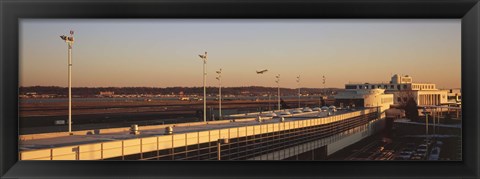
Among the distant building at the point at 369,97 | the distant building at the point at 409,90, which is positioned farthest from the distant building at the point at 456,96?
the distant building at the point at 369,97

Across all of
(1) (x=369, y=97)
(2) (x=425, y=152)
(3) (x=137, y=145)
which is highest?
(1) (x=369, y=97)

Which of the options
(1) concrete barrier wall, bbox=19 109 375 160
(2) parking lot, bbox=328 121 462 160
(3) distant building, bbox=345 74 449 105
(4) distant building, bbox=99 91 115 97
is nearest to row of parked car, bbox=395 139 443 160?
(2) parking lot, bbox=328 121 462 160

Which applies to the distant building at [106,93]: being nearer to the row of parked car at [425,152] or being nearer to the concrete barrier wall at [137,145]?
the concrete barrier wall at [137,145]

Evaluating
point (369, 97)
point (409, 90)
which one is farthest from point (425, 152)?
Result: point (369, 97)

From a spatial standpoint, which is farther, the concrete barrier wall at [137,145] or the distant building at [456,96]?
the concrete barrier wall at [137,145]

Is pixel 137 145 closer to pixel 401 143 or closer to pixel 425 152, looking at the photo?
pixel 425 152

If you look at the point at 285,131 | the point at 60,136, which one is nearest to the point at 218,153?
the point at 60,136
